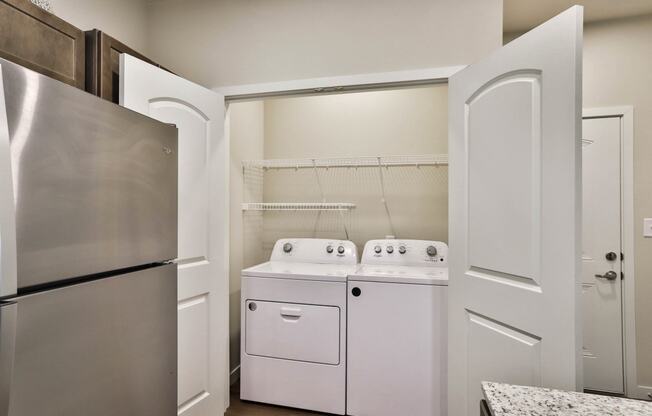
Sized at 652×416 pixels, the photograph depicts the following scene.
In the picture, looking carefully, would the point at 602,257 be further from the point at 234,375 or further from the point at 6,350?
the point at 6,350

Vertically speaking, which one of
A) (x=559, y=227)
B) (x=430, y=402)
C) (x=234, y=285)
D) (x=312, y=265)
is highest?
(x=559, y=227)

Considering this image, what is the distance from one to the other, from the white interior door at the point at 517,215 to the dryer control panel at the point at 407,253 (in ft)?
2.35

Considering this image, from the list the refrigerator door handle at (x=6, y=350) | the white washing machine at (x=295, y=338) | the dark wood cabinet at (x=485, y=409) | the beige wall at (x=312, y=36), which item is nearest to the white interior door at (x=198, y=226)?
the white washing machine at (x=295, y=338)

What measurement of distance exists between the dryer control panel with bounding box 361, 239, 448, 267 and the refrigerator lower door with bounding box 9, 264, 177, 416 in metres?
1.57

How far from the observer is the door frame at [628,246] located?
2.23 meters

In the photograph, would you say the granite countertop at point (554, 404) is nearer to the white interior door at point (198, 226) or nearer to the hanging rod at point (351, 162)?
the white interior door at point (198, 226)

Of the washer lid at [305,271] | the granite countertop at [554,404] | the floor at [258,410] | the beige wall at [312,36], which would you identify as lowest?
the floor at [258,410]

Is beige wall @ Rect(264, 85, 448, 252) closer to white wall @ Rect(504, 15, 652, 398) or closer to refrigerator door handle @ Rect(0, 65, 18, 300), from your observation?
white wall @ Rect(504, 15, 652, 398)

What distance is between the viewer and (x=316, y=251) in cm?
258

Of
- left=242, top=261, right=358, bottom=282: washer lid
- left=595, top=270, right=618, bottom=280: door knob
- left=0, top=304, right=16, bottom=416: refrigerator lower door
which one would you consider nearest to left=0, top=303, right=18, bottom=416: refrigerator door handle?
left=0, top=304, right=16, bottom=416: refrigerator lower door

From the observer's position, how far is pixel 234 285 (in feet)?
8.34

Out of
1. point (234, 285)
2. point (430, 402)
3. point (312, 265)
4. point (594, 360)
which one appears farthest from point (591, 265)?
point (234, 285)

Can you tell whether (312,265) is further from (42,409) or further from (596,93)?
(596,93)

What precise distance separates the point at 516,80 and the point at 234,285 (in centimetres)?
218
